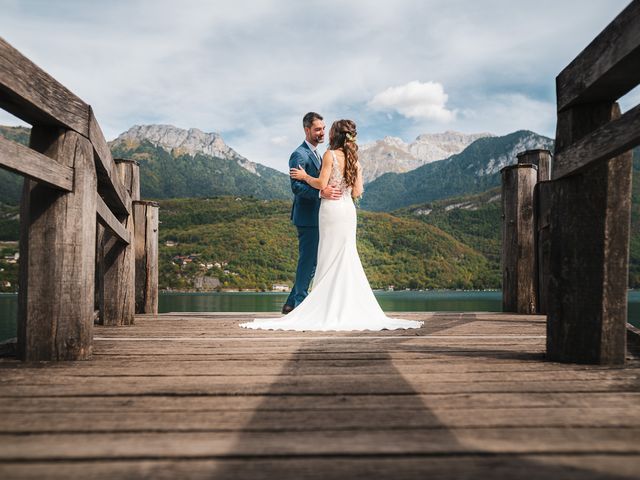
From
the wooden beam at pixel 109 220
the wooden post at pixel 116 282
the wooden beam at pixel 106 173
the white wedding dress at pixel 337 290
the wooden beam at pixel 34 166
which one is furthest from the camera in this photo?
the wooden post at pixel 116 282

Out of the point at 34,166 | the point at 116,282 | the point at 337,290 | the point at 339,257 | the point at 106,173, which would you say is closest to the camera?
the point at 34,166

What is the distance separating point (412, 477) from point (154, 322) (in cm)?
475

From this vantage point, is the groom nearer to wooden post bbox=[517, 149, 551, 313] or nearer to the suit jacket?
the suit jacket

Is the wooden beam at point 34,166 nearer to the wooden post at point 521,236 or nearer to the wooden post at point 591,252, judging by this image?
the wooden post at point 591,252

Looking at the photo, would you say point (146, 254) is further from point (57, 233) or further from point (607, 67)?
point (607, 67)

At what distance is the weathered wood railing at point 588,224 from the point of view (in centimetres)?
274

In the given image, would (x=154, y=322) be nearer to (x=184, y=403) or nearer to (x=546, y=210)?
(x=184, y=403)

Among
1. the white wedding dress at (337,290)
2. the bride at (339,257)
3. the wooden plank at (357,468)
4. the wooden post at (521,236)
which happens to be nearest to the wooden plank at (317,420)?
the wooden plank at (357,468)

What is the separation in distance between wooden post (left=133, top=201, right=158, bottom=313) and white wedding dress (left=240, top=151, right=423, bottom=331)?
181 centimetres

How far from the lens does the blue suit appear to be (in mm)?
6430

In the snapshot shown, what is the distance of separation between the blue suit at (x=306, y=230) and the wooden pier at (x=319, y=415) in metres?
3.06

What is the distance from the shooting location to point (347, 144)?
596cm

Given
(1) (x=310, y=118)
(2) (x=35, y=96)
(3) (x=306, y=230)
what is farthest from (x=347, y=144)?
(2) (x=35, y=96)

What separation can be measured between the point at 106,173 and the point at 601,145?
3261 mm
